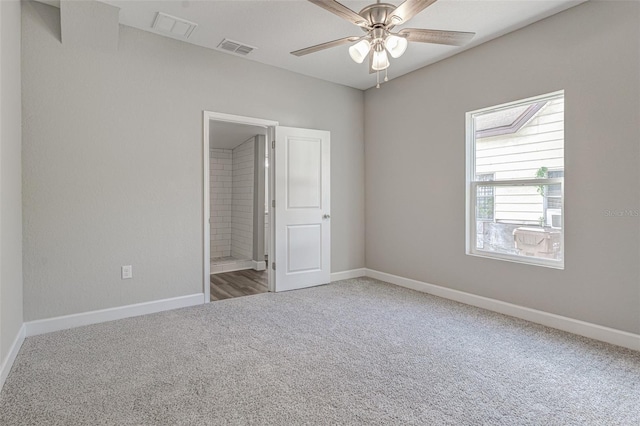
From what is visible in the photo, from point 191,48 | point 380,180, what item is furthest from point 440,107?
point 191,48

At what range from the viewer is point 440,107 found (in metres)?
4.11

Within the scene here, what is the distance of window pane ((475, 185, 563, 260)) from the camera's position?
3.22 m

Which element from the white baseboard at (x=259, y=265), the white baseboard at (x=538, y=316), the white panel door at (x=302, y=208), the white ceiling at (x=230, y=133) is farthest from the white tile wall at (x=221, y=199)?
the white baseboard at (x=538, y=316)

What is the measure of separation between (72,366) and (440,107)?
169 inches

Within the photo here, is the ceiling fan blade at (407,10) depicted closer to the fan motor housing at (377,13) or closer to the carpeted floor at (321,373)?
the fan motor housing at (377,13)

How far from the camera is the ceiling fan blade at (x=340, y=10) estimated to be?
6.86 feet

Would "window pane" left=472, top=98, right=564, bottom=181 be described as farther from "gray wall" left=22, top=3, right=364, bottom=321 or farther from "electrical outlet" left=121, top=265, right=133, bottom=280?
"electrical outlet" left=121, top=265, right=133, bottom=280

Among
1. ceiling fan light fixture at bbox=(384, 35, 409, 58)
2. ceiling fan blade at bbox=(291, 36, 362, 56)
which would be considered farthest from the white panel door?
ceiling fan light fixture at bbox=(384, 35, 409, 58)

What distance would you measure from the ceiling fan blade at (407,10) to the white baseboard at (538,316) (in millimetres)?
2853

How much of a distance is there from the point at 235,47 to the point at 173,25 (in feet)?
2.21

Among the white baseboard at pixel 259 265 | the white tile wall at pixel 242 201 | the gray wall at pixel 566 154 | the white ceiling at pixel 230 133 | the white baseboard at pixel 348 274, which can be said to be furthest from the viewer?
the white tile wall at pixel 242 201

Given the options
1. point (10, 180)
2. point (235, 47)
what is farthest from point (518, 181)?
point (10, 180)

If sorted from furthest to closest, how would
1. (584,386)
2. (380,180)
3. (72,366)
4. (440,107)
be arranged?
(380,180) → (440,107) → (72,366) → (584,386)

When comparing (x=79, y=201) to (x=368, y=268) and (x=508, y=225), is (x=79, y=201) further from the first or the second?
(x=508, y=225)
